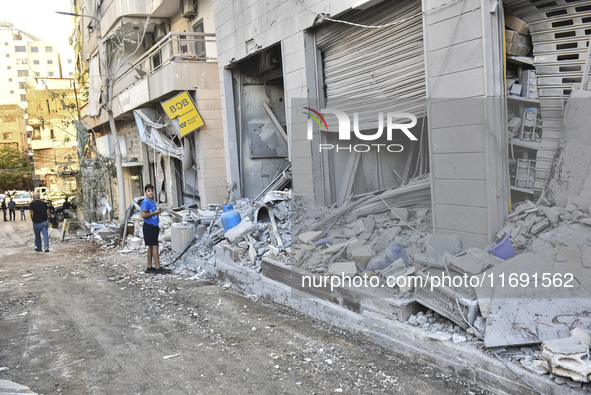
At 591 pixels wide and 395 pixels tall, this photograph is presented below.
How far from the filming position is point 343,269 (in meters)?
6.29

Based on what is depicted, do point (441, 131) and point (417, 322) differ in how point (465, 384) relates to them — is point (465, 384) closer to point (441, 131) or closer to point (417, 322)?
point (417, 322)

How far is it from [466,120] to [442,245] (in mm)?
1553

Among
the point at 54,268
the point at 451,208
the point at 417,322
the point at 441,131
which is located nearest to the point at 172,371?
the point at 417,322

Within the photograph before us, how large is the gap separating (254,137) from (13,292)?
21.8ft

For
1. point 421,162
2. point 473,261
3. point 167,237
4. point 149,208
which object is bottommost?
point 167,237

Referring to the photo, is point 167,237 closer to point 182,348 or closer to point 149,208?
point 149,208

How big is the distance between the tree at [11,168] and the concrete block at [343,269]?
6230 centimetres

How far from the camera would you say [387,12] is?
25.1 ft

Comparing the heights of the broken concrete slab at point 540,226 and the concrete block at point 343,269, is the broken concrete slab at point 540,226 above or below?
above

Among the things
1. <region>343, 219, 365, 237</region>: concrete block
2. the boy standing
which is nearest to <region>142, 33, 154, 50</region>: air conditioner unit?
the boy standing

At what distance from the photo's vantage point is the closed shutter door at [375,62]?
726 cm

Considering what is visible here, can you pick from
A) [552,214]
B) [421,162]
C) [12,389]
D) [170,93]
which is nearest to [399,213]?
[421,162]

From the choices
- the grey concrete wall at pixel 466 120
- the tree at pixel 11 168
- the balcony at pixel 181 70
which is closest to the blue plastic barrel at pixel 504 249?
the grey concrete wall at pixel 466 120

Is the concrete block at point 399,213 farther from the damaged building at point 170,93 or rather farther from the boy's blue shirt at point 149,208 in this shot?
the damaged building at point 170,93
